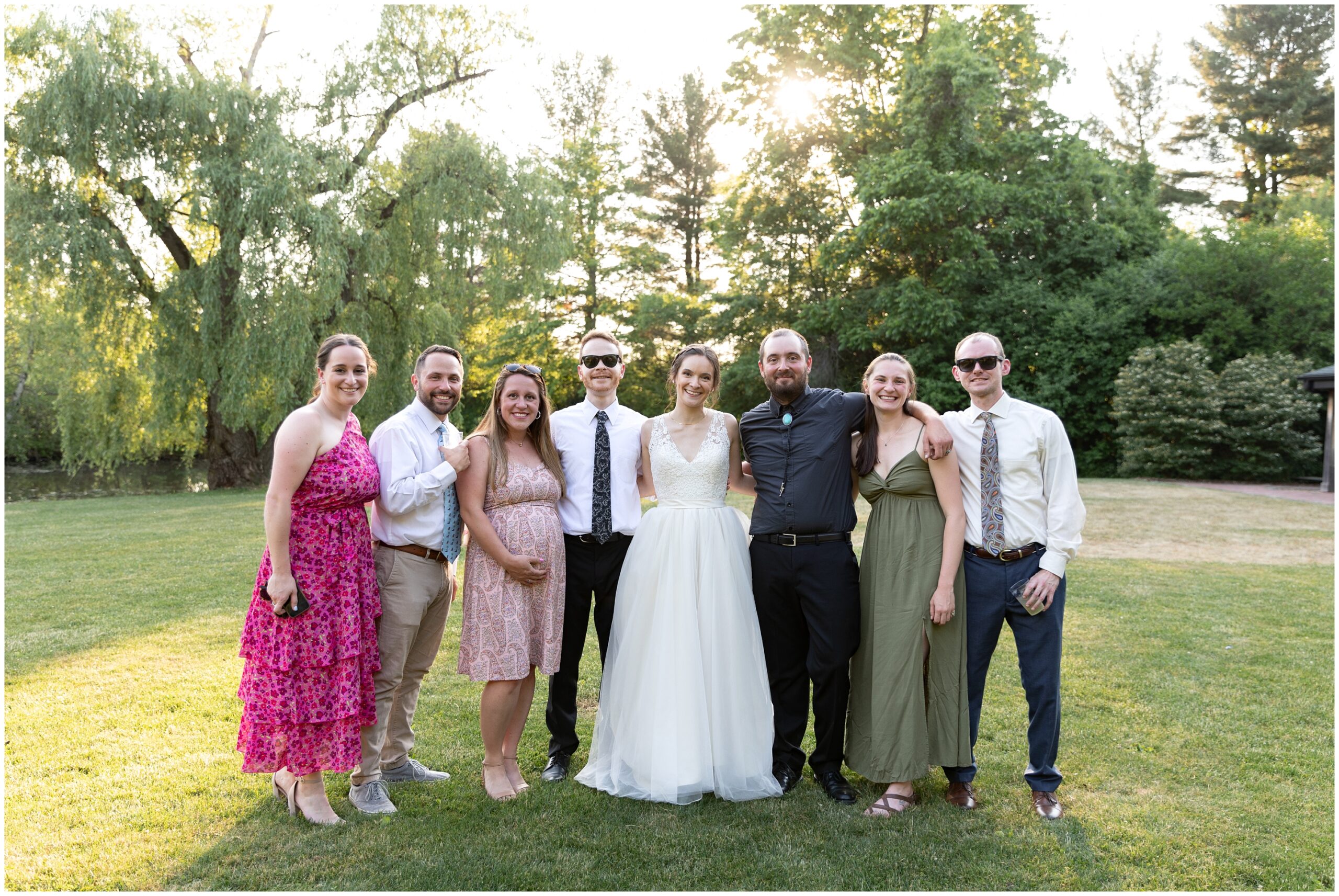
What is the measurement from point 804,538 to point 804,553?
70 mm

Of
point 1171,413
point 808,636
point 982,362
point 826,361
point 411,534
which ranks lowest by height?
point 808,636

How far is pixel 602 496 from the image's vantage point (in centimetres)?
443

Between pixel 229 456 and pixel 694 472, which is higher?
pixel 229 456

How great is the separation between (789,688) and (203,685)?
3986 mm

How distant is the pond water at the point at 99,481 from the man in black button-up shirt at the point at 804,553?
64.1ft

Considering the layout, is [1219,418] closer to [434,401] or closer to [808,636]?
[808,636]

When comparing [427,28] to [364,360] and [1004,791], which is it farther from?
[1004,791]

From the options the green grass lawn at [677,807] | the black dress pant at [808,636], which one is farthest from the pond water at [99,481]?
the black dress pant at [808,636]

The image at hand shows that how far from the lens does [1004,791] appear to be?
4191mm

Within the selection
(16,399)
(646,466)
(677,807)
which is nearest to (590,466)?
(646,466)

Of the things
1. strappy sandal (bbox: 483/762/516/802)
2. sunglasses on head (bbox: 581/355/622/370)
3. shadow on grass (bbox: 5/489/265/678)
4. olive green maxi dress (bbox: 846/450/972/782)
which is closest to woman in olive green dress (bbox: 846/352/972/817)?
olive green maxi dress (bbox: 846/450/972/782)

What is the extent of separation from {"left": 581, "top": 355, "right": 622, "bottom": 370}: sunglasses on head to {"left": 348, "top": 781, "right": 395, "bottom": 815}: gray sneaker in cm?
220

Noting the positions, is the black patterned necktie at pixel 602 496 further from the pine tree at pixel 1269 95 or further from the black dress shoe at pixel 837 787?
the pine tree at pixel 1269 95

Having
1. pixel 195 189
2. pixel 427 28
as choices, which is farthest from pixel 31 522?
pixel 427 28
